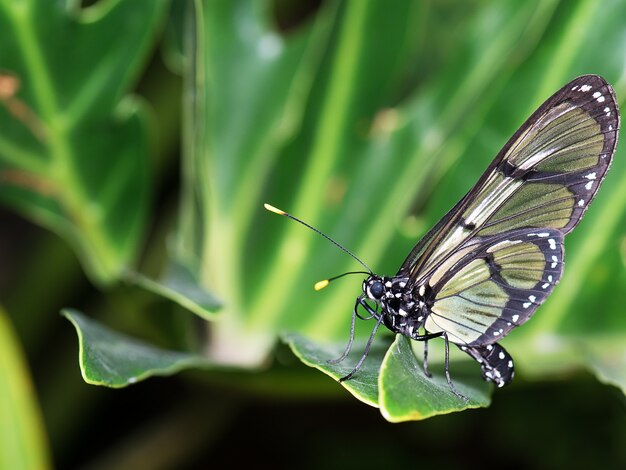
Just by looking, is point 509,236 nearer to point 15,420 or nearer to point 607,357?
point 607,357

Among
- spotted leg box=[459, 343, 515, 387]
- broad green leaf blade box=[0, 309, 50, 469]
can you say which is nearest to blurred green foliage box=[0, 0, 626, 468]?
broad green leaf blade box=[0, 309, 50, 469]

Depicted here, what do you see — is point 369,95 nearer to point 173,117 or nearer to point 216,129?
point 216,129

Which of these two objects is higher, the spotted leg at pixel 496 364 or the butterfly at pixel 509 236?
the butterfly at pixel 509 236

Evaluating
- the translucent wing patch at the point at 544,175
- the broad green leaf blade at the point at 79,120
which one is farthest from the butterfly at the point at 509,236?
the broad green leaf blade at the point at 79,120

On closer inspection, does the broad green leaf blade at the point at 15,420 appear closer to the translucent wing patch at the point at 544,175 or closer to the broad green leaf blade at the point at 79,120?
the broad green leaf blade at the point at 79,120

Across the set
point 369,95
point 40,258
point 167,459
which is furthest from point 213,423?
point 369,95

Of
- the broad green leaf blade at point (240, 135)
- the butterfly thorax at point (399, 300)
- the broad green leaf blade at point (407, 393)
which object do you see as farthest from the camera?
the broad green leaf blade at point (240, 135)

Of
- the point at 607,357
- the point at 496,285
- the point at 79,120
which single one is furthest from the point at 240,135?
the point at 607,357

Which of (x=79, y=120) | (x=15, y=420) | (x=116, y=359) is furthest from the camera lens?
(x=79, y=120)
